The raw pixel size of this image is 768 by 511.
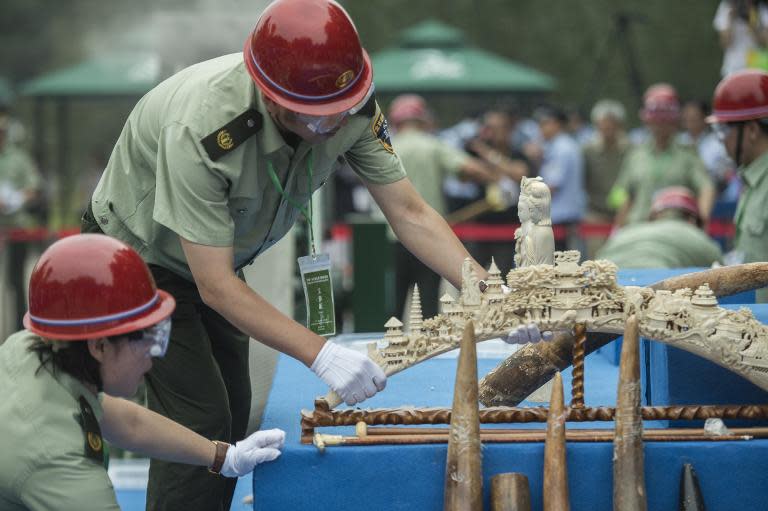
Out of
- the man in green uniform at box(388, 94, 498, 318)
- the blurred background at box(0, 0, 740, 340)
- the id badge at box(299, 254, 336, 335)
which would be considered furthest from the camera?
the man in green uniform at box(388, 94, 498, 318)

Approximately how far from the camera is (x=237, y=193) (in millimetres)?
3414

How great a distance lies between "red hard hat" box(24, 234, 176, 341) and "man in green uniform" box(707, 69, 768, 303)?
339 centimetres

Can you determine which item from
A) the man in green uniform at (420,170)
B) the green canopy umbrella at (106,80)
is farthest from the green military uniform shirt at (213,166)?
the green canopy umbrella at (106,80)

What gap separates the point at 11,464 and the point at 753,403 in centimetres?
188

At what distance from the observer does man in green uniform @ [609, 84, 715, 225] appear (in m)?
9.02

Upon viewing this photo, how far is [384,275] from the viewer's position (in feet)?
27.0

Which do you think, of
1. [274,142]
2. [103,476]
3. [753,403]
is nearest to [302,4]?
[274,142]

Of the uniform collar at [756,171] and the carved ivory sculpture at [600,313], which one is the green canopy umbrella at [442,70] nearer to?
the uniform collar at [756,171]

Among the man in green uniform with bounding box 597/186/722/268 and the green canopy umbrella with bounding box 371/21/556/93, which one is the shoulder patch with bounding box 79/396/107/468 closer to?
the man in green uniform with bounding box 597/186/722/268

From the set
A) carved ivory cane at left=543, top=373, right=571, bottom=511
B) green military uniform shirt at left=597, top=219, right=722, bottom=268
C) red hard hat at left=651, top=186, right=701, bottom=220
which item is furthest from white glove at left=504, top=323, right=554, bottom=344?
red hard hat at left=651, top=186, right=701, bottom=220

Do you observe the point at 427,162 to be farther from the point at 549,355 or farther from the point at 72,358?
the point at 72,358

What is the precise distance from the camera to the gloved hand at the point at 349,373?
3098 mm

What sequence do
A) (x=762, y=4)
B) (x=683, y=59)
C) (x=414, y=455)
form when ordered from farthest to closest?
(x=683, y=59)
(x=762, y=4)
(x=414, y=455)

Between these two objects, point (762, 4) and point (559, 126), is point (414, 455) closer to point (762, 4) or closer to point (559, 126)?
point (762, 4)
